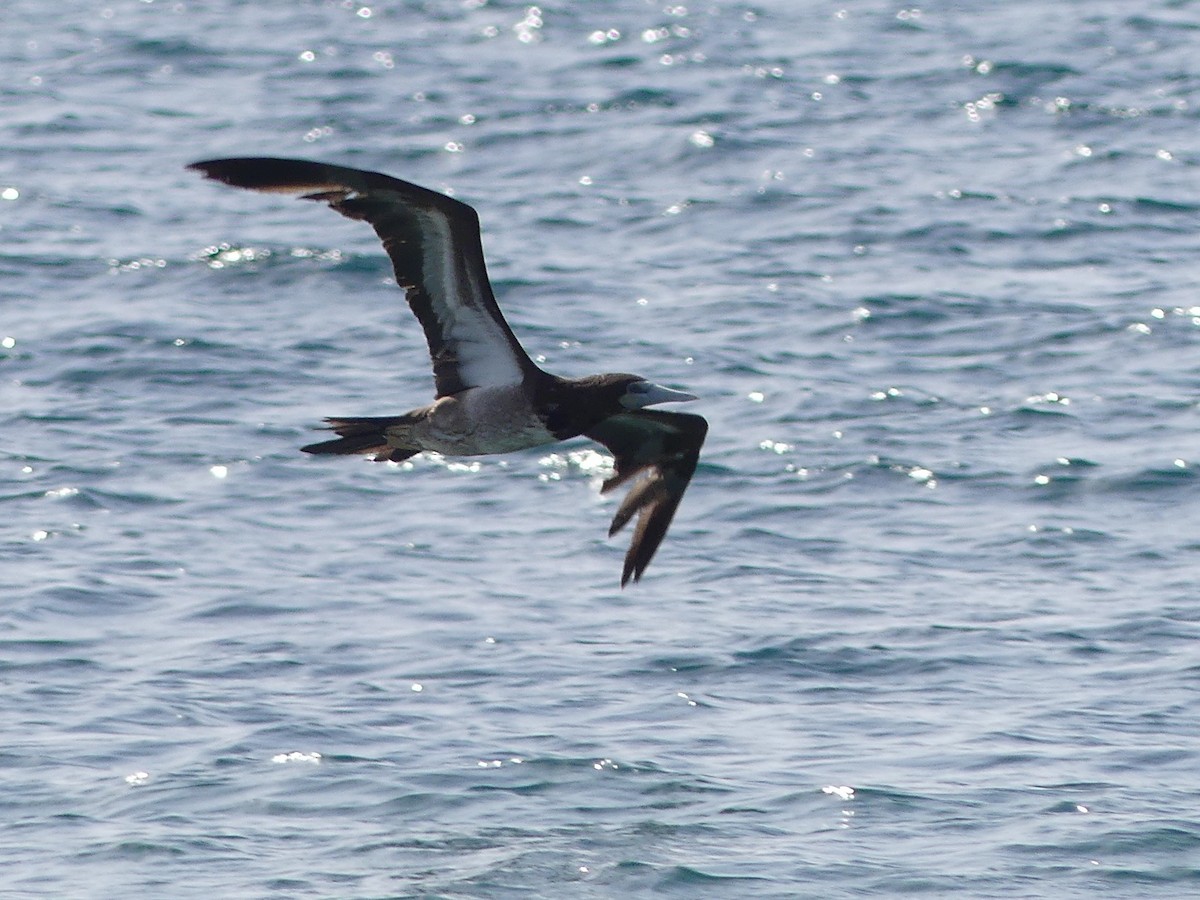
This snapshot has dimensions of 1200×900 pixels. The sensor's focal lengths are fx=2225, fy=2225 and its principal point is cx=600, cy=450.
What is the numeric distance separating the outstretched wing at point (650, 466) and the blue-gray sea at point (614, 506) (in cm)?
135

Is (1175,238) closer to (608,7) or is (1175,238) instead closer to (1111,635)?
(1111,635)

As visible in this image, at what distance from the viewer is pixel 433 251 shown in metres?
9.52

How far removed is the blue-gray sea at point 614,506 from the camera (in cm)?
1114

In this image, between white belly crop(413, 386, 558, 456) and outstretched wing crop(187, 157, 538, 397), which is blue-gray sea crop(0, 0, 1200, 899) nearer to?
white belly crop(413, 386, 558, 456)

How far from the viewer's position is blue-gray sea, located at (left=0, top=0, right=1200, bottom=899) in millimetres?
11141

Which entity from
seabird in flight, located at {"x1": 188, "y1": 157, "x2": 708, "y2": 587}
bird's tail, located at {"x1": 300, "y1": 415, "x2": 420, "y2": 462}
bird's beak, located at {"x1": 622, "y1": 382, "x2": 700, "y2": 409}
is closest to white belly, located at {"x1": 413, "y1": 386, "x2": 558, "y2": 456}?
seabird in flight, located at {"x1": 188, "y1": 157, "x2": 708, "y2": 587}

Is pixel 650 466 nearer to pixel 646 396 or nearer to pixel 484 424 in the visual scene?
pixel 646 396

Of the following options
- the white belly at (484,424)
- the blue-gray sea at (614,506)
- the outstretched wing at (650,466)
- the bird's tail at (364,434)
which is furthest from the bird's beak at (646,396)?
the blue-gray sea at (614,506)

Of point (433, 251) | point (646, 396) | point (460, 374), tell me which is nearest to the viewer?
point (433, 251)

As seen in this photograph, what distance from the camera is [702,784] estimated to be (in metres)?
11.5

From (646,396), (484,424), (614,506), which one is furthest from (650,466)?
(614,506)

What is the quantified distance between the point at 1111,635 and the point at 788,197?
955 centimetres

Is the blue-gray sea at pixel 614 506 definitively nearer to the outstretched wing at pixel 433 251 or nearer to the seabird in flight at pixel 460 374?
the seabird in flight at pixel 460 374

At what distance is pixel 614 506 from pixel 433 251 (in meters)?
5.64
